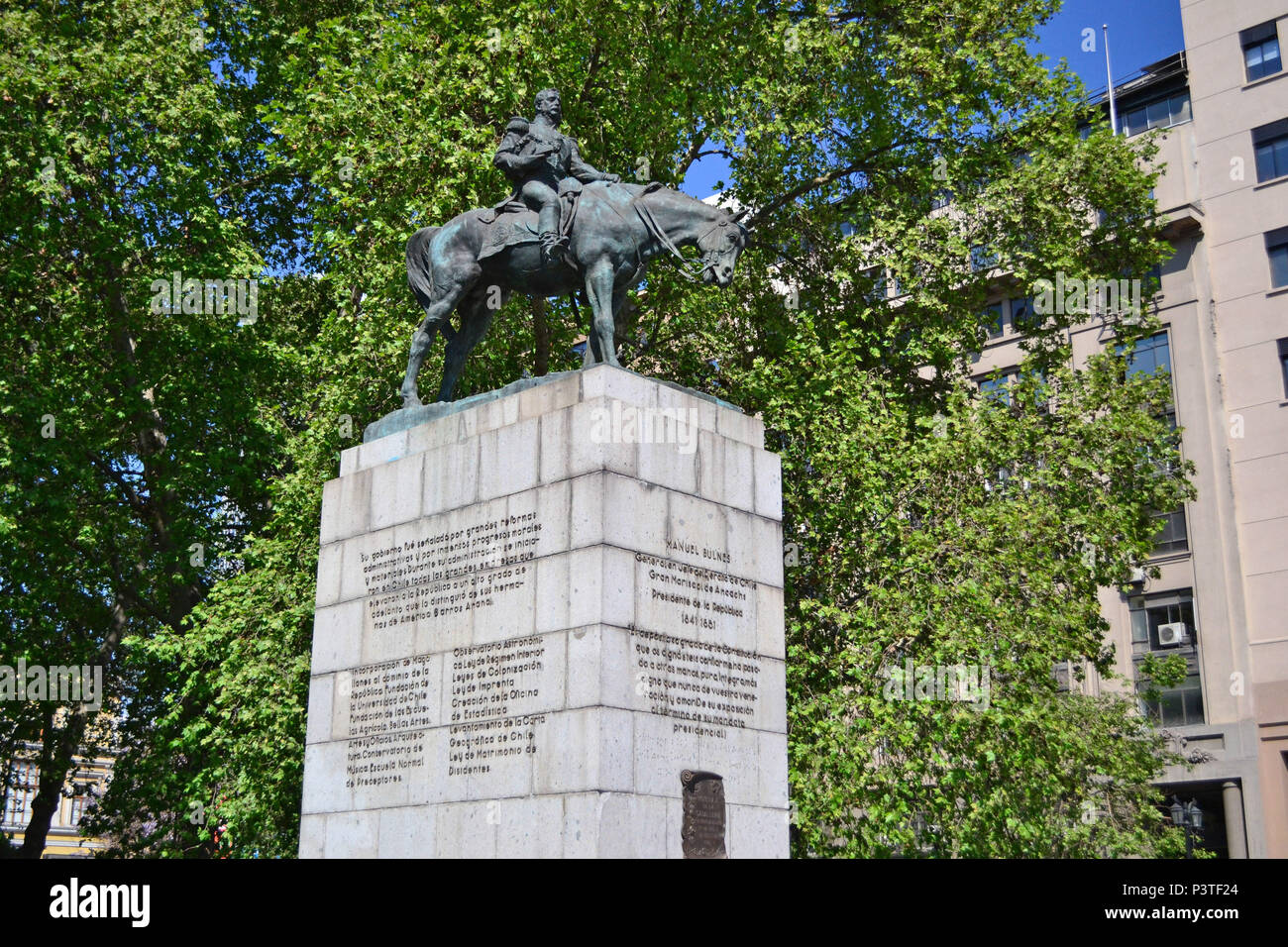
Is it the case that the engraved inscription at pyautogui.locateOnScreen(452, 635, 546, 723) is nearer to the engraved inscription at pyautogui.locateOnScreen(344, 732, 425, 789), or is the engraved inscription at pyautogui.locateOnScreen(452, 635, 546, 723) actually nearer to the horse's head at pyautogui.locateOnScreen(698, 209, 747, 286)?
the engraved inscription at pyautogui.locateOnScreen(344, 732, 425, 789)

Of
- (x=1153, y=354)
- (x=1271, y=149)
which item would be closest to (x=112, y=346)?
(x=1153, y=354)

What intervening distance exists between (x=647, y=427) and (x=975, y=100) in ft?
57.8

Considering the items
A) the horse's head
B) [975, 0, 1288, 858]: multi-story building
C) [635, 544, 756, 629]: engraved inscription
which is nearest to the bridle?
the horse's head

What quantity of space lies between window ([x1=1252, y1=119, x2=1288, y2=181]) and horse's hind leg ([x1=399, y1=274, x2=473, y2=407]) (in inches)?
1431

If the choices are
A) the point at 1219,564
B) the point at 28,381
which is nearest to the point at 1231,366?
the point at 1219,564

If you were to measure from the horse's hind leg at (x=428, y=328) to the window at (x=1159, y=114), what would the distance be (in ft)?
125

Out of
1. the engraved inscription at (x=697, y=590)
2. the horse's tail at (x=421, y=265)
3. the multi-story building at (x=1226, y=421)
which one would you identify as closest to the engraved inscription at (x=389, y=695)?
the engraved inscription at (x=697, y=590)

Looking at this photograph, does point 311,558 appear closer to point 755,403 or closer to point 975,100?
point 755,403

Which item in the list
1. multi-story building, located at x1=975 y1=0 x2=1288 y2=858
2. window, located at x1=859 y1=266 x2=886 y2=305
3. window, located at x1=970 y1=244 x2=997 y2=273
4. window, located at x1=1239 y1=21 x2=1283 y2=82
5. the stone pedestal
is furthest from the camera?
window, located at x1=1239 y1=21 x2=1283 y2=82

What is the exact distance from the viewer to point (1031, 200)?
25750 mm

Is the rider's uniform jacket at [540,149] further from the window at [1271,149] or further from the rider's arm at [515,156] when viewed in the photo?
the window at [1271,149]

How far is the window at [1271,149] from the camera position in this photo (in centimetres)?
4262

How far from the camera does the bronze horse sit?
522 inches

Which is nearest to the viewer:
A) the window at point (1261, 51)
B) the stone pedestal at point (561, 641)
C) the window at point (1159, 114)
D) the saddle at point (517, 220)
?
the stone pedestal at point (561, 641)
